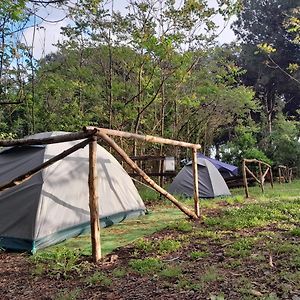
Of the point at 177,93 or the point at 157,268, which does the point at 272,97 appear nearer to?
the point at 177,93

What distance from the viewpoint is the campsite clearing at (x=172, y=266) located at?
3105 millimetres

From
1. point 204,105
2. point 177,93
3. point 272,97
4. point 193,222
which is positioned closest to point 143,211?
point 193,222

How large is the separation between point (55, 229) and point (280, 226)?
315 cm

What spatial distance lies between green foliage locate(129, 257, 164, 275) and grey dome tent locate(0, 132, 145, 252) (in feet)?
4.57

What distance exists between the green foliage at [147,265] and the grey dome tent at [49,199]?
139cm

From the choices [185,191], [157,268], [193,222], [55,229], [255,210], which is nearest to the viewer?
[157,268]

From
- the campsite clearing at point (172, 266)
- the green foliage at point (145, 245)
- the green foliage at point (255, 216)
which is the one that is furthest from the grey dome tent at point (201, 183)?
the green foliage at point (145, 245)

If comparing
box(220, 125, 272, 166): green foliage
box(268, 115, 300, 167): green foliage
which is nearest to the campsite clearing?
box(220, 125, 272, 166): green foliage

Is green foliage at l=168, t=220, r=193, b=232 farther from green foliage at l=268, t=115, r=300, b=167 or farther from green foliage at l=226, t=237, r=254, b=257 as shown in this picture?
green foliage at l=268, t=115, r=300, b=167

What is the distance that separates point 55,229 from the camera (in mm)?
4824

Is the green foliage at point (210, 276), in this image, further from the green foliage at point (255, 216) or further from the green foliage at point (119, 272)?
the green foliage at point (255, 216)

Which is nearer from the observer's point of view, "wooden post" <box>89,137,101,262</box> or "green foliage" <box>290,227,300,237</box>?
"wooden post" <box>89,137,101,262</box>

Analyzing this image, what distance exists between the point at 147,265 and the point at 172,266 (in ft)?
0.84

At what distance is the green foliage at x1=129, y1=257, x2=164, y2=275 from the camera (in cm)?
363
